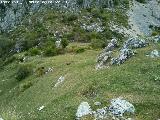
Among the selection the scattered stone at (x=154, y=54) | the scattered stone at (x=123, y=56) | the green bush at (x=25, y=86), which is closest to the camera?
the scattered stone at (x=154, y=54)

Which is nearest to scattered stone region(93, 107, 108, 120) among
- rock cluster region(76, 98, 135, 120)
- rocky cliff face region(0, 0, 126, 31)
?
rock cluster region(76, 98, 135, 120)

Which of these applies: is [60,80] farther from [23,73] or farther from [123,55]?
[23,73]

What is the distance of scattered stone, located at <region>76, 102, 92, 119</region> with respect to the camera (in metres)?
45.2

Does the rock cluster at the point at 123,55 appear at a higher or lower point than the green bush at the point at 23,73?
higher

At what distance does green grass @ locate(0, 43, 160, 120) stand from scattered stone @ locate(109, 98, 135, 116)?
720mm

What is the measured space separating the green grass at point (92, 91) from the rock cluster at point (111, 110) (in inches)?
31.2

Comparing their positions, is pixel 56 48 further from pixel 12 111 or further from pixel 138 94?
pixel 138 94

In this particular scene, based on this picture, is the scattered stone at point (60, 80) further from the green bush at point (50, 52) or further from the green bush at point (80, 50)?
the green bush at point (50, 52)

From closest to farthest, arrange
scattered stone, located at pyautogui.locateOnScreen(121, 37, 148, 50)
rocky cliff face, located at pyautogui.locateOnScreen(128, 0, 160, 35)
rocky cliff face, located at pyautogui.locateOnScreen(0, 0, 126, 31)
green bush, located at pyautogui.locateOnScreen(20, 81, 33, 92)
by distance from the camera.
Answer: scattered stone, located at pyautogui.locateOnScreen(121, 37, 148, 50) → green bush, located at pyautogui.locateOnScreen(20, 81, 33, 92) → rocky cliff face, located at pyautogui.locateOnScreen(128, 0, 160, 35) → rocky cliff face, located at pyautogui.locateOnScreen(0, 0, 126, 31)

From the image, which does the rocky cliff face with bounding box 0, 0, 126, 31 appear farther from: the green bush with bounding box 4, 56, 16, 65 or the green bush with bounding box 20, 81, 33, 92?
the green bush with bounding box 20, 81, 33, 92

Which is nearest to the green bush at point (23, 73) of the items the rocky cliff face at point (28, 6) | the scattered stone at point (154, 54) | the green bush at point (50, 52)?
the green bush at point (50, 52)

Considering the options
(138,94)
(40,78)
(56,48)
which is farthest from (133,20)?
(138,94)

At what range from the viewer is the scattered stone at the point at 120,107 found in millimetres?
43875

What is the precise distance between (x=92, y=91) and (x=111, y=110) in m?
6.64
